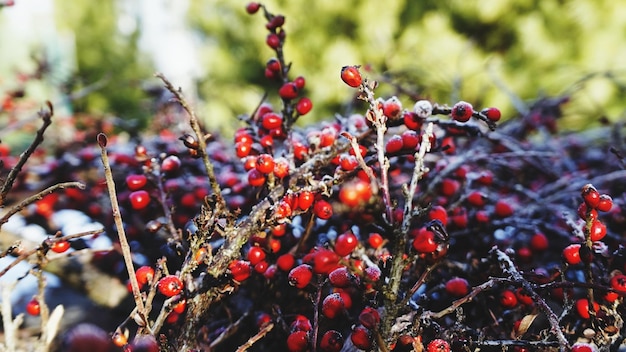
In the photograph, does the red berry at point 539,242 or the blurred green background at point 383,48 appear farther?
the blurred green background at point 383,48

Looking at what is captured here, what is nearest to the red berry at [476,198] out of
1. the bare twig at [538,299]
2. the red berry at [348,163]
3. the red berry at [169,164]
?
the bare twig at [538,299]

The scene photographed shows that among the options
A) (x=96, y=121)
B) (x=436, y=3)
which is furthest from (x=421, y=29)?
(x=96, y=121)

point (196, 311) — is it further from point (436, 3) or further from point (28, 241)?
point (436, 3)

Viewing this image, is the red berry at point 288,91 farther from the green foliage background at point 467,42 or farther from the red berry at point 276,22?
the green foliage background at point 467,42

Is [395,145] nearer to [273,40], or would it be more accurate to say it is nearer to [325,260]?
[325,260]

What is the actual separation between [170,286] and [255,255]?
210 millimetres

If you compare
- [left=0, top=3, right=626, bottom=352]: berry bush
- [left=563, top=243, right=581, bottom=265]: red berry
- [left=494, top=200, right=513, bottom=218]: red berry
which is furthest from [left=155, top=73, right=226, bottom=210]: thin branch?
[left=494, top=200, right=513, bottom=218]: red berry

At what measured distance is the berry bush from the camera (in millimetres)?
656

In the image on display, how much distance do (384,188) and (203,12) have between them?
6.66 metres

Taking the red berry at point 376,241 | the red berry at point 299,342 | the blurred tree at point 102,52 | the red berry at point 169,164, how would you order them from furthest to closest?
the blurred tree at point 102,52 → the red berry at point 169,164 → the red berry at point 376,241 → the red berry at point 299,342

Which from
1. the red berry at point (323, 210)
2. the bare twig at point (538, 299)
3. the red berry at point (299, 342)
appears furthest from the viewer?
the red berry at point (323, 210)

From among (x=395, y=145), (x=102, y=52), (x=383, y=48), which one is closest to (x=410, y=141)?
(x=395, y=145)

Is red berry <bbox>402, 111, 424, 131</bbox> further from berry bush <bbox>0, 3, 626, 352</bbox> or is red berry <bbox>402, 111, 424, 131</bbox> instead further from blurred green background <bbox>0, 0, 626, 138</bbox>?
blurred green background <bbox>0, 0, 626, 138</bbox>

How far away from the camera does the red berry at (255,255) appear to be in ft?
2.83
